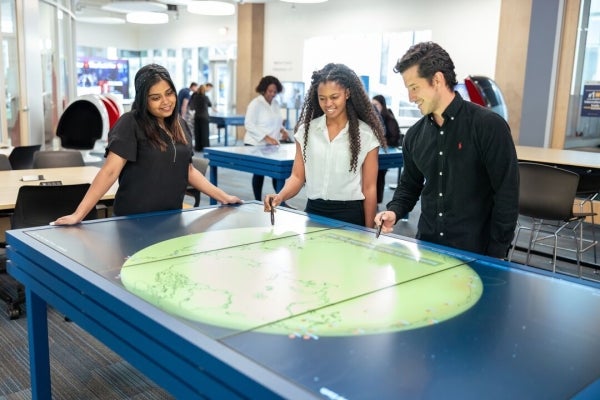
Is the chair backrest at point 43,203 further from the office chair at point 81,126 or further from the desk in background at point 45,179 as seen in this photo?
the office chair at point 81,126

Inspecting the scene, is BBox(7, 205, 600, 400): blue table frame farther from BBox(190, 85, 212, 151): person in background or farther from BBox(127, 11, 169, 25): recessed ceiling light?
BBox(127, 11, 169, 25): recessed ceiling light

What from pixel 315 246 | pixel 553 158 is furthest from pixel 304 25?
pixel 315 246

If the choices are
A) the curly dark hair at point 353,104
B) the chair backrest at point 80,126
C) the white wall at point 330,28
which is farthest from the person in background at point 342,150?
the white wall at point 330,28

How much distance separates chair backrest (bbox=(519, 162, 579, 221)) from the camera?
412cm

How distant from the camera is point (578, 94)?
704cm

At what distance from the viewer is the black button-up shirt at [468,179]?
2.05 metres

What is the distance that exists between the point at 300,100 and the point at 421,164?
10.3 meters

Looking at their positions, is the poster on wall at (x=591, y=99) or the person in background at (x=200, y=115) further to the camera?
the person in background at (x=200, y=115)

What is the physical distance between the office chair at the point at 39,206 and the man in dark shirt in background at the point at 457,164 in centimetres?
197

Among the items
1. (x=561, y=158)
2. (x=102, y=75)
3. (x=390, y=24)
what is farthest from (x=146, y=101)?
(x=102, y=75)

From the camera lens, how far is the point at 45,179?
13.1 feet

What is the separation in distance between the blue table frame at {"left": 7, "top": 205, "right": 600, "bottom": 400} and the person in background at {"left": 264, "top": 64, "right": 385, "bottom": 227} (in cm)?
89

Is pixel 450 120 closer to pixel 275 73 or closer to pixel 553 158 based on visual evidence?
pixel 553 158

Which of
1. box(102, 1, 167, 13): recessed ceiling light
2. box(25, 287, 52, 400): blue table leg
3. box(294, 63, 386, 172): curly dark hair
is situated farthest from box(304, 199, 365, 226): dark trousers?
box(102, 1, 167, 13): recessed ceiling light
